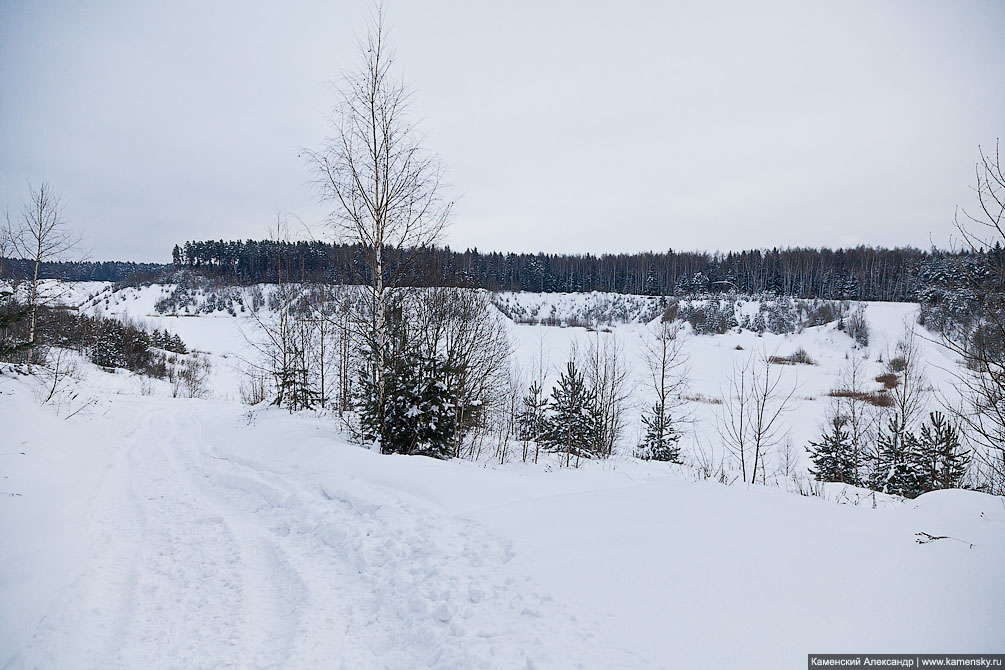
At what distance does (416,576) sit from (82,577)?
299 centimetres

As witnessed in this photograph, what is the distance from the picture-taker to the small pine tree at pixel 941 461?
Answer: 12.1m

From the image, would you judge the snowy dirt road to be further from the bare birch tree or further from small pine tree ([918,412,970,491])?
the bare birch tree

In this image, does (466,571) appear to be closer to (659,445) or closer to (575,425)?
(575,425)

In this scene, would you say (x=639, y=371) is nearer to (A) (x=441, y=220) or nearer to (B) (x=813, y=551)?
(A) (x=441, y=220)

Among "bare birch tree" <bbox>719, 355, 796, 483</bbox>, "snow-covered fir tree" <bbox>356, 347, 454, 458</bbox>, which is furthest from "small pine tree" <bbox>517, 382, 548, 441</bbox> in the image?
"bare birch tree" <bbox>719, 355, 796, 483</bbox>

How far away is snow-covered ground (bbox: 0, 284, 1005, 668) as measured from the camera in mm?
3092

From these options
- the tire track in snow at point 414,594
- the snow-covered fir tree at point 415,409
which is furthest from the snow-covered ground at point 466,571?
the snow-covered fir tree at point 415,409

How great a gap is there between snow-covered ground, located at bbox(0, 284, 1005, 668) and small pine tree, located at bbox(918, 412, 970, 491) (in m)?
9.15

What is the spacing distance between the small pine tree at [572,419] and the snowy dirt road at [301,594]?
11.7 metres

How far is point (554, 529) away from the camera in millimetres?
4879

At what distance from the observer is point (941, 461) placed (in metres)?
12.7

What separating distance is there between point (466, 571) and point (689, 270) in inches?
3623

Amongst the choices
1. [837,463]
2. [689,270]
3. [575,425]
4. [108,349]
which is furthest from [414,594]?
[689,270]

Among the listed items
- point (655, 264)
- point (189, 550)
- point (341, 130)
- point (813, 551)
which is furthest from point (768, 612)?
point (655, 264)
